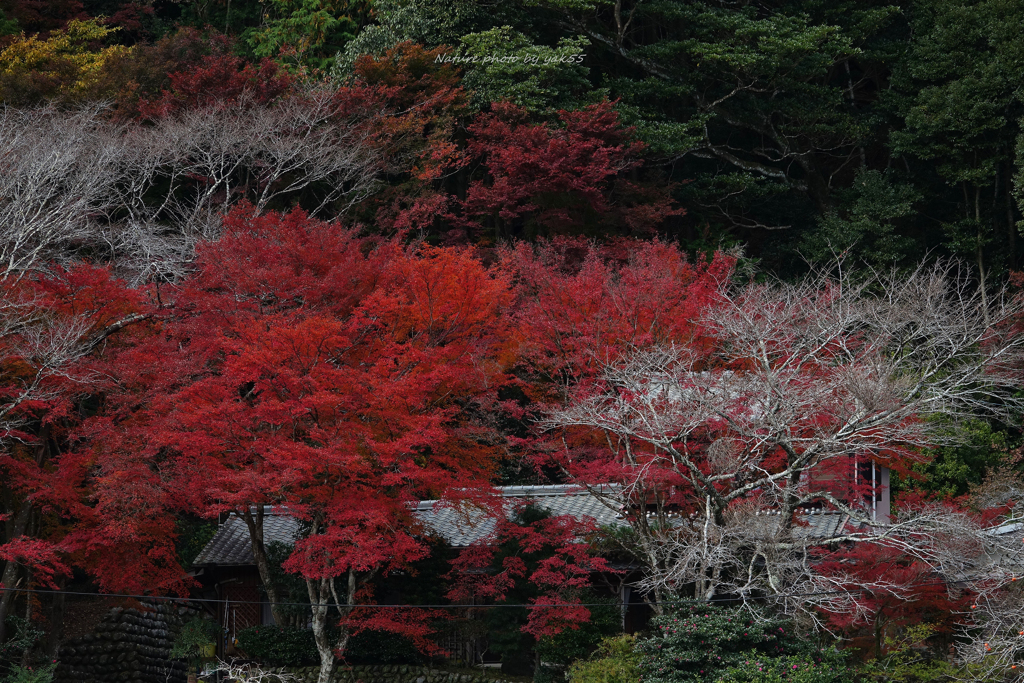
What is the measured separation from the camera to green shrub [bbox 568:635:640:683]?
17016mm

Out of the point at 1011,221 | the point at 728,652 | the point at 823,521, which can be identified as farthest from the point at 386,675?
the point at 1011,221

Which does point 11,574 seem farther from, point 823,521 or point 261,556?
point 823,521

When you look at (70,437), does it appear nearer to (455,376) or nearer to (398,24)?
(455,376)

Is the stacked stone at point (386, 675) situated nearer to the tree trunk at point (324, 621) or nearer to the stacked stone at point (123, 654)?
the tree trunk at point (324, 621)

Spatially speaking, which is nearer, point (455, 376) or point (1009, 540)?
point (1009, 540)

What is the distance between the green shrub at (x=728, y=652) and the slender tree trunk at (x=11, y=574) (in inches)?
454

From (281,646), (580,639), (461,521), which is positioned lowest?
(281,646)

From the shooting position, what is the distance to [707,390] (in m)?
16.9

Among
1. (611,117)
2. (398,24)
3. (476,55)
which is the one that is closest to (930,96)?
(611,117)

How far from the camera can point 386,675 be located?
20547mm

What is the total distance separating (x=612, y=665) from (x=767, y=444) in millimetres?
4452

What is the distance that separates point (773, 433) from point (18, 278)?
1313 centimetres

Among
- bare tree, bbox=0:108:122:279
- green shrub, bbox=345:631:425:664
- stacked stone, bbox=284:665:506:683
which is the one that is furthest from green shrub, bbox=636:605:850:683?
bare tree, bbox=0:108:122:279

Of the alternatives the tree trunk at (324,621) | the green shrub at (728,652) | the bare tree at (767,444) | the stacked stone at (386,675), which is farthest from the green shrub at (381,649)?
the green shrub at (728,652)
